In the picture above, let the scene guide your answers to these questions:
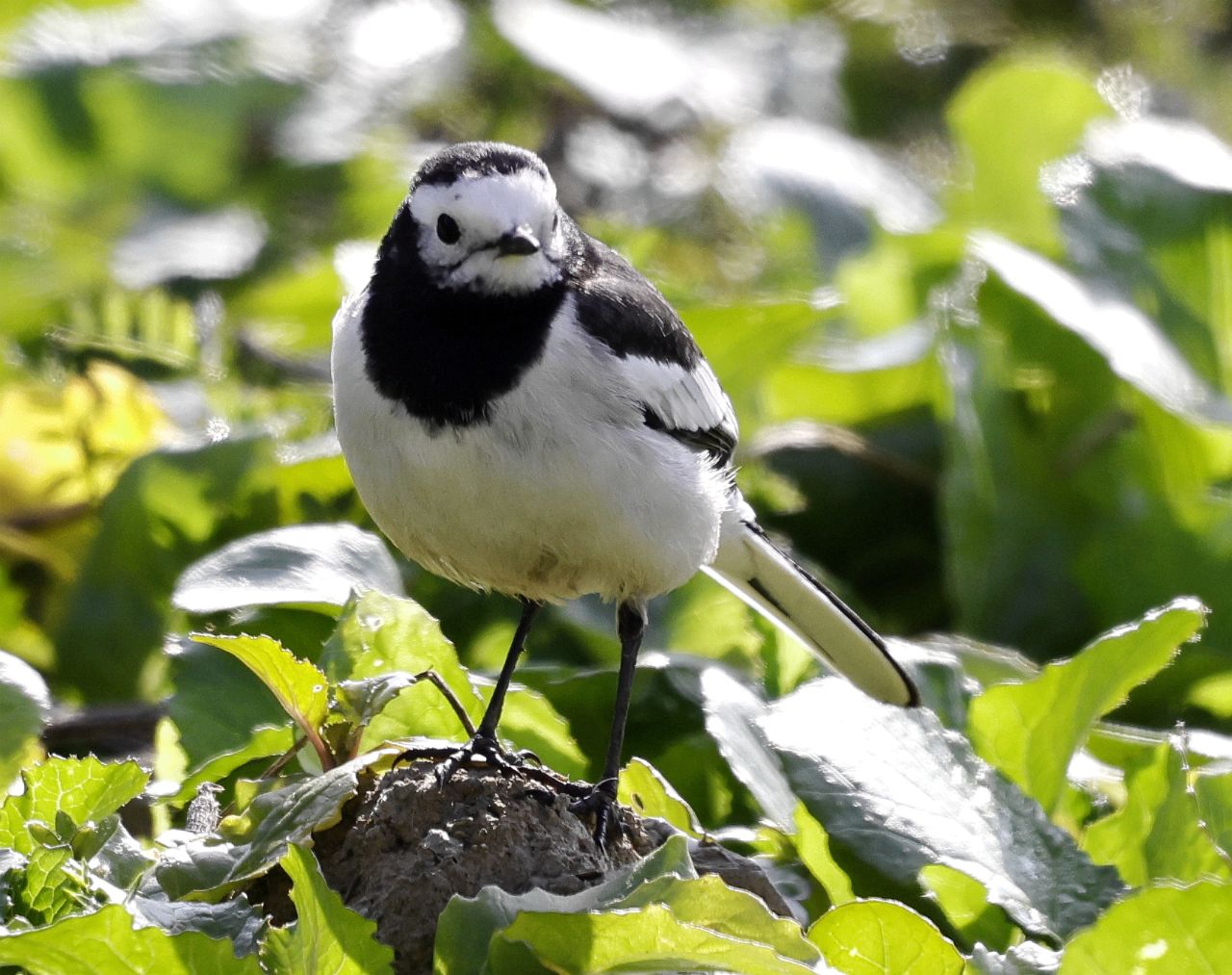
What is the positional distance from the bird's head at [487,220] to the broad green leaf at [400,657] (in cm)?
48

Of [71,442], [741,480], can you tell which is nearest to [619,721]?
[741,480]

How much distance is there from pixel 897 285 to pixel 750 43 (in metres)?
2.00

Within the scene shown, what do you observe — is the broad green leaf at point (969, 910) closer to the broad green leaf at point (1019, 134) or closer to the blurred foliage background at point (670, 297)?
the blurred foliage background at point (670, 297)

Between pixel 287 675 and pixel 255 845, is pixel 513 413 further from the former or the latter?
pixel 255 845

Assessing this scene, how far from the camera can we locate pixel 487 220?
8.22ft

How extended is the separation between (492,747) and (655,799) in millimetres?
252

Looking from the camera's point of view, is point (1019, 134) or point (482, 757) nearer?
point (482, 757)

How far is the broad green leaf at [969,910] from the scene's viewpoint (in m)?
2.34

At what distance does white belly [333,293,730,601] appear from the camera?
241 cm

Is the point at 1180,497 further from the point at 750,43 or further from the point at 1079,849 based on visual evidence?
the point at 750,43

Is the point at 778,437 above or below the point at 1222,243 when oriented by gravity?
below

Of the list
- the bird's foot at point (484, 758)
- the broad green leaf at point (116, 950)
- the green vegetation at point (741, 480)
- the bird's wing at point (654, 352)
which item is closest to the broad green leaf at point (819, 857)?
the green vegetation at point (741, 480)

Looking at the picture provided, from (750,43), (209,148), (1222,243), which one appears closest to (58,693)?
(209,148)

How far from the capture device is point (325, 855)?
2.21 m
